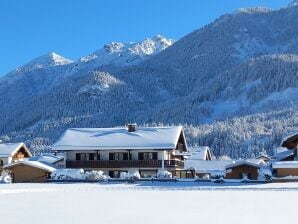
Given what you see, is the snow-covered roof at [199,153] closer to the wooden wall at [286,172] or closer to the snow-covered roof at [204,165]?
the snow-covered roof at [204,165]

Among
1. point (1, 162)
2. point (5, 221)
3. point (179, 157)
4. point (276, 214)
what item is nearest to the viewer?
point (5, 221)

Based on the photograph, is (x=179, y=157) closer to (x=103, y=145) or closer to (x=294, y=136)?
(x=103, y=145)

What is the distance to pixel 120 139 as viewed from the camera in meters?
76.2

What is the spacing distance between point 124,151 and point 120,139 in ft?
6.66

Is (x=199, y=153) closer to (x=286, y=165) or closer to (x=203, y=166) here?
(x=203, y=166)

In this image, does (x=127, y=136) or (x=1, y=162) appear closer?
(x=127, y=136)

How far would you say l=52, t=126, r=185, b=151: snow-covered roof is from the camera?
244ft

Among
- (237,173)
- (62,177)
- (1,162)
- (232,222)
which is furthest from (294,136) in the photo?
(232,222)

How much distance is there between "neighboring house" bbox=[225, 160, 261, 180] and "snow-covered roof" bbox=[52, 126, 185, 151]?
781 cm

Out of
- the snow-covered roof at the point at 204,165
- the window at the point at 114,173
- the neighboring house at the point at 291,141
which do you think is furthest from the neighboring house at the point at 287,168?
the snow-covered roof at the point at 204,165

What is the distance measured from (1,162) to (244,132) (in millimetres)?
116210

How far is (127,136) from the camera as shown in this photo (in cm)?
7694

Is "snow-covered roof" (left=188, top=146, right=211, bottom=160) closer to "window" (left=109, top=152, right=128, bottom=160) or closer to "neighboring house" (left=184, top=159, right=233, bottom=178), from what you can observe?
"neighboring house" (left=184, top=159, right=233, bottom=178)

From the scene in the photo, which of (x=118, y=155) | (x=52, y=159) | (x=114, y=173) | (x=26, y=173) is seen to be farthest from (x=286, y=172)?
(x=52, y=159)
